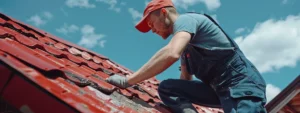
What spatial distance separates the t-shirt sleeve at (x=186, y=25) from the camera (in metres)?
2.66

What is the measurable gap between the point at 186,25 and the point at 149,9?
0.50 metres

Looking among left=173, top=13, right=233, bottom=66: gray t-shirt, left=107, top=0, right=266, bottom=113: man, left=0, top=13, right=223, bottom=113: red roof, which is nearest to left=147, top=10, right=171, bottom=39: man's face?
left=107, top=0, right=266, bottom=113: man

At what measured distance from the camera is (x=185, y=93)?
314 centimetres

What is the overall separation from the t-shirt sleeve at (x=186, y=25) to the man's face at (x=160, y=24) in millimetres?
243

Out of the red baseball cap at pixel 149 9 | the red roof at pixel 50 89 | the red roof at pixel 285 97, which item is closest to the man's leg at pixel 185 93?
the red roof at pixel 50 89

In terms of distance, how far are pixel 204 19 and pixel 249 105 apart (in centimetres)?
85

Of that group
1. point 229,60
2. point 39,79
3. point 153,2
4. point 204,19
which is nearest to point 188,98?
point 229,60

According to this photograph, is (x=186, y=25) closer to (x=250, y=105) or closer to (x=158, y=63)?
(x=158, y=63)

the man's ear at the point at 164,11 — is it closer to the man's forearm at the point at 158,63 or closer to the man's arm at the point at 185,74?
the man's forearm at the point at 158,63

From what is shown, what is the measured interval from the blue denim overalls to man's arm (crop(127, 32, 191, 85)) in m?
0.36

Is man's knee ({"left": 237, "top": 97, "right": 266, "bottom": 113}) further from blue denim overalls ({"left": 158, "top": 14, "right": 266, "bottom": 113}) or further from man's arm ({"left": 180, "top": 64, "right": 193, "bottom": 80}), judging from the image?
man's arm ({"left": 180, "top": 64, "right": 193, "bottom": 80})

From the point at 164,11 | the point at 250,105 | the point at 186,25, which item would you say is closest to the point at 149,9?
the point at 164,11

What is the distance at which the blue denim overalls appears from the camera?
8.68 feet

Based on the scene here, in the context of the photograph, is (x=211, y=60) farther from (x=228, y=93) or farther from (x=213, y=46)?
(x=228, y=93)
